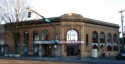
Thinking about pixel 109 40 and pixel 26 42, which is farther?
pixel 109 40

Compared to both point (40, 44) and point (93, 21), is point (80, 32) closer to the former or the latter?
point (93, 21)

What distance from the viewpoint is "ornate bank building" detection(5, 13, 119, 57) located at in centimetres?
6359

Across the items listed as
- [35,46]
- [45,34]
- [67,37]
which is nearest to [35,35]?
[35,46]

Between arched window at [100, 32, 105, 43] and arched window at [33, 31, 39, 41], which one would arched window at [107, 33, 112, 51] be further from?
arched window at [33, 31, 39, 41]

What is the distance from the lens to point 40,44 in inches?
2657

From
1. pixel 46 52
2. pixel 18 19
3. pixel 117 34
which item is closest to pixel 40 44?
pixel 46 52

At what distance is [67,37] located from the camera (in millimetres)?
64062

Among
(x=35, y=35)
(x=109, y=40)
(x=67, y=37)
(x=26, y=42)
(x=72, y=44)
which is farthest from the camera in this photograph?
(x=109, y=40)

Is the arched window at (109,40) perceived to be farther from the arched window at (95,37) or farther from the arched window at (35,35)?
the arched window at (35,35)

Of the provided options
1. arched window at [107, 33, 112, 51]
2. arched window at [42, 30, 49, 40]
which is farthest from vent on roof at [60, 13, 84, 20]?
arched window at [107, 33, 112, 51]

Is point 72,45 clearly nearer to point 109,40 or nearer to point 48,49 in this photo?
point 48,49

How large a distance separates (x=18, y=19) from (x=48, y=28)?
25.7ft

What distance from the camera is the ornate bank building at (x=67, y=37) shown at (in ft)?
209

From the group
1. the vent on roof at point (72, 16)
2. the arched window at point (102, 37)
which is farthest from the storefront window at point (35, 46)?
the arched window at point (102, 37)
